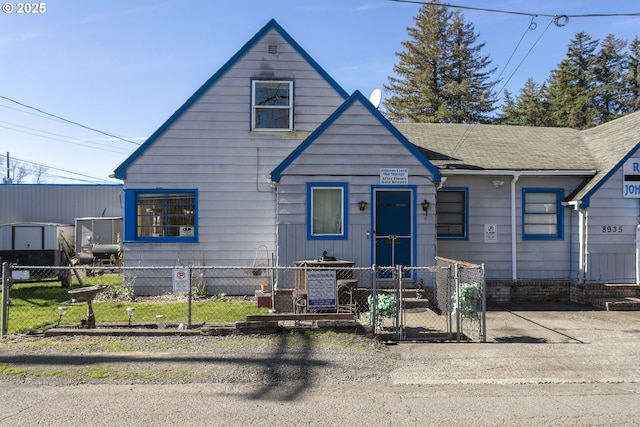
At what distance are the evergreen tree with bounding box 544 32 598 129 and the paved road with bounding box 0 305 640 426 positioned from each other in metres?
37.6

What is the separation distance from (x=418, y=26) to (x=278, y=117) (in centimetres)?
3323

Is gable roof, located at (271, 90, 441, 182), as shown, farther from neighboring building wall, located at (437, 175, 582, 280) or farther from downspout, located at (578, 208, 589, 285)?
downspout, located at (578, 208, 589, 285)

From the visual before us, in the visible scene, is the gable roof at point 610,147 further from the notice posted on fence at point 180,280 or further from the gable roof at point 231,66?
the notice posted on fence at point 180,280

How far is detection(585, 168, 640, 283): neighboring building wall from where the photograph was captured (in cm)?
1245

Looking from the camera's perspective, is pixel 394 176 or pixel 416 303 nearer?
pixel 416 303

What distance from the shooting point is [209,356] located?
6984mm

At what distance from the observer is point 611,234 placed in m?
12.5

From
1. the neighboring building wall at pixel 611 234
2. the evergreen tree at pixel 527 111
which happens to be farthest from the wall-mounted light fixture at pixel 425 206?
the evergreen tree at pixel 527 111

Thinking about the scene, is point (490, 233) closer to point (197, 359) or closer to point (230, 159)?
point (230, 159)

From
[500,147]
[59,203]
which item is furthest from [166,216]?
[59,203]

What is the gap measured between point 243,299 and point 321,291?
453 centimetres

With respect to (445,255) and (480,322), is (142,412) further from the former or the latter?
(445,255)

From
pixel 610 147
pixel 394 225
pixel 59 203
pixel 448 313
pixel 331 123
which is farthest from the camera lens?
pixel 59 203

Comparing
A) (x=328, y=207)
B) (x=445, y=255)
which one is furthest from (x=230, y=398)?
(x=445, y=255)
